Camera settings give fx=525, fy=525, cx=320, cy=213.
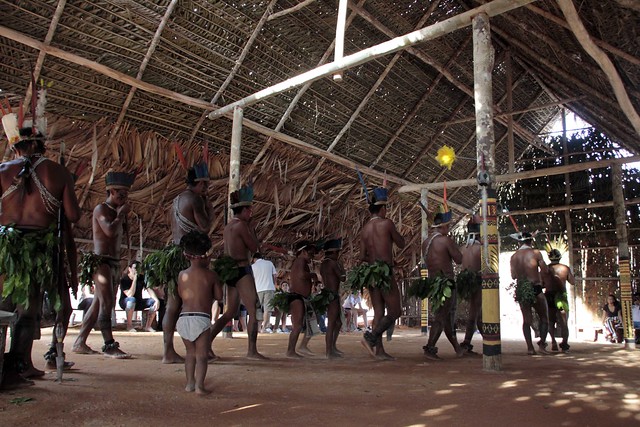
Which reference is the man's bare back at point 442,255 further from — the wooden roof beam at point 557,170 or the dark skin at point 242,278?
the wooden roof beam at point 557,170

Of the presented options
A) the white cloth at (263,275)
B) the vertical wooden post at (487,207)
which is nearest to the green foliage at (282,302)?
the vertical wooden post at (487,207)

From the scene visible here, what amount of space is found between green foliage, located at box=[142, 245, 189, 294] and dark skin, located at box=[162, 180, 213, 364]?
4.8 inches

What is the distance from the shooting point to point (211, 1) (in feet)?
25.8

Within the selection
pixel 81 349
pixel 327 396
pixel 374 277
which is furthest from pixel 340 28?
pixel 327 396

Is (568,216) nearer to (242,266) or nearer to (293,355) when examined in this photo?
(293,355)

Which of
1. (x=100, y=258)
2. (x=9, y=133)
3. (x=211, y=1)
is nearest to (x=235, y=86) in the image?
(x=211, y=1)

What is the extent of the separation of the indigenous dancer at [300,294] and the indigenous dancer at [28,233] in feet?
9.78

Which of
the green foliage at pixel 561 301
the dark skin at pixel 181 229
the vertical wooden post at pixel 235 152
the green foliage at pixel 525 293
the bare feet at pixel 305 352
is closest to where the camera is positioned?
the dark skin at pixel 181 229

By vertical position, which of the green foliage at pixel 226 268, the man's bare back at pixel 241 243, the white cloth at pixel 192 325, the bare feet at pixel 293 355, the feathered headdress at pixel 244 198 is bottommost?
the bare feet at pixel 293 355

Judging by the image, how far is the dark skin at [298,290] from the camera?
244 inches

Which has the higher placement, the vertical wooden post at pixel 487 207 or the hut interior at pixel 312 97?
the hut interior at pixel 312 97

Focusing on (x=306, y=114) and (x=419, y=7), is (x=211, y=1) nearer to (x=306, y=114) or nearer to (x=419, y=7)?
(x=306, y=114)

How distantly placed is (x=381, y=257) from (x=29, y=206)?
12.4ft

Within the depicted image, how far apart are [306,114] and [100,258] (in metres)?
6.26
